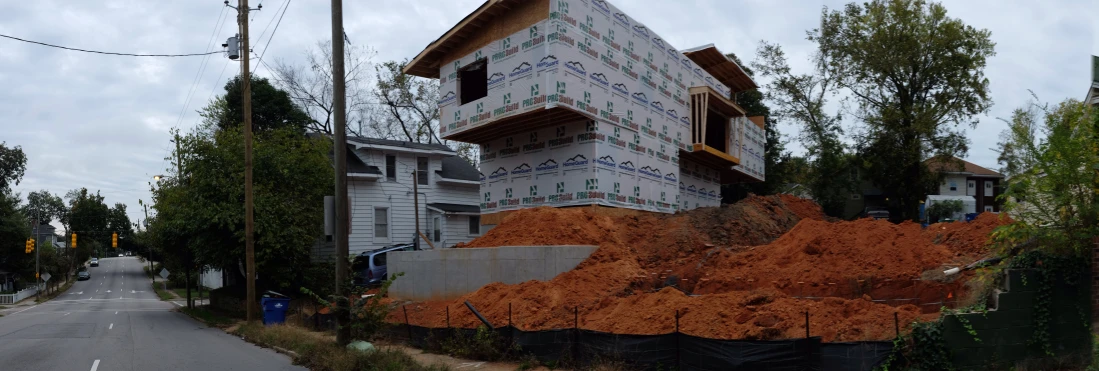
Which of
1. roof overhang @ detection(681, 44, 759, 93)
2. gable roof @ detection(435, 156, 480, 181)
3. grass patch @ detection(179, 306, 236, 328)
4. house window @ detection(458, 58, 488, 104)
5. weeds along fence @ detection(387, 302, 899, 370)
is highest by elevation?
roof overhang @ detection(681, 44, 759, 93)

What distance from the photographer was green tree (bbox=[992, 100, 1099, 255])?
9.86 m

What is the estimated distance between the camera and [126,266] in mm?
114125

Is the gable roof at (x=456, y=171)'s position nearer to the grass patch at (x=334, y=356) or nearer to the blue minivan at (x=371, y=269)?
the blue minivan at (x=371, y=269)

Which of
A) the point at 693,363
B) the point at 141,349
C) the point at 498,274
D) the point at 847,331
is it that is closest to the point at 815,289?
the point at 847,331

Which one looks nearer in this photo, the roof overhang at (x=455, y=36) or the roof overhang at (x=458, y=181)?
the roof overhang at (x=455, y=36)

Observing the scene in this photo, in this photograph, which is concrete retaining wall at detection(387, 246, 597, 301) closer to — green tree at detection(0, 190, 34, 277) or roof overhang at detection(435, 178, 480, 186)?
roof overhang at detection(435, 178, 480, 186)

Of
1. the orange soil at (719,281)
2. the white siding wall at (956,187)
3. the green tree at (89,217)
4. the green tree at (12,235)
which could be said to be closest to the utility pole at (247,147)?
the orange soil at (719,281)

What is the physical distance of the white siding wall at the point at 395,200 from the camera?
3108cm

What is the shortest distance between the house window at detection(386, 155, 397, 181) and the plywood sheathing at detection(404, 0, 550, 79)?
9869 mm

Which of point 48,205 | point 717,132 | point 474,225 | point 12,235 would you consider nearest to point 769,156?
point 717,132

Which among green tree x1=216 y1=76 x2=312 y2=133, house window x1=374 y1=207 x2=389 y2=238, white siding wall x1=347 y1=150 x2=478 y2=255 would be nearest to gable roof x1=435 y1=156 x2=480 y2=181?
white siding wall x1=347 y1=150 x2=478 y2=255

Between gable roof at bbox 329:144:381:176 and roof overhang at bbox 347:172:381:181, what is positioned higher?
gable roof at bbox 329:144:381:176

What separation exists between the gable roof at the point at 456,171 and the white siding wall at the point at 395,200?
525 millimetres

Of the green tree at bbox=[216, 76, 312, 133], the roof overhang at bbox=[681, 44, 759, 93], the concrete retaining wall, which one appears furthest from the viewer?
the green tree at bbox=[216, 76, 312, 133]
